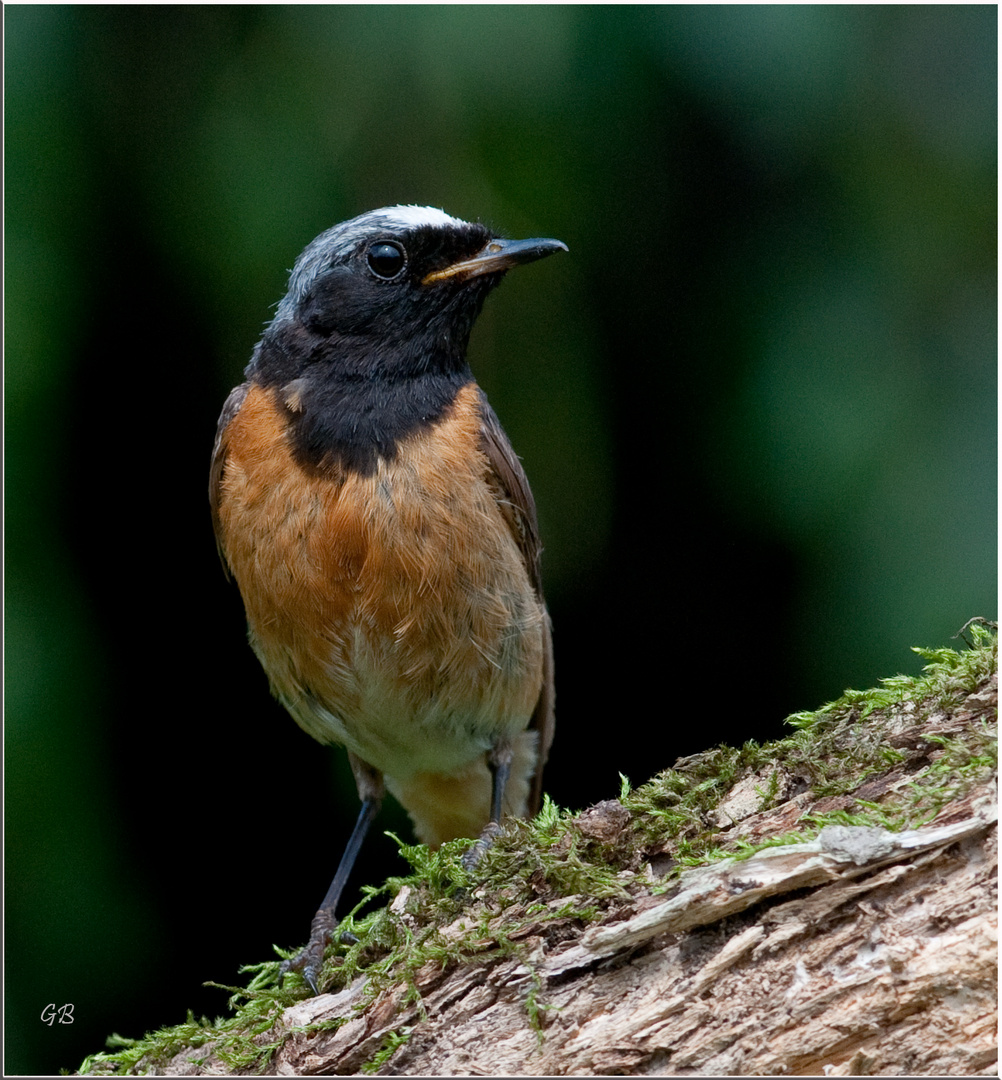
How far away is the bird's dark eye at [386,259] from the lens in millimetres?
3895

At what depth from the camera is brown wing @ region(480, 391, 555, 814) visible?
12.9 ft

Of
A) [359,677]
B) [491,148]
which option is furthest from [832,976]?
[491,148]

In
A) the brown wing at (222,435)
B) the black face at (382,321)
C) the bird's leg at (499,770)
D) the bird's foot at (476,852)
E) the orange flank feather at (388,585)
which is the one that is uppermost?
the black face at (382,321)

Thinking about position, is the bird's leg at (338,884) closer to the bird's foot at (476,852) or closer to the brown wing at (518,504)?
the bird's foot at (476,852)

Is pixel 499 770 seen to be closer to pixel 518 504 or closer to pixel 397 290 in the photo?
pixel 518 504

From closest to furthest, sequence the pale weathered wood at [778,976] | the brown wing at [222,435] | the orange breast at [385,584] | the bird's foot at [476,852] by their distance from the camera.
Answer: the pale weathered wood at [778,976]
the bird's foot at [476,852]
the orange breast at [385,584]
the brown wing at [222,435]

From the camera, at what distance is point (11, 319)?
3883mm

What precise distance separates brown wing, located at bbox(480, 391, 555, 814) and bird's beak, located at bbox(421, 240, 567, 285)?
0.44m

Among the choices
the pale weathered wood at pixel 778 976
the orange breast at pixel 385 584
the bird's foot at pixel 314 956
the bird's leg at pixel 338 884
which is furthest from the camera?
the orange breast at pixel 385 584

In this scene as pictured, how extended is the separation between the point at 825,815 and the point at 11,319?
3144 mm

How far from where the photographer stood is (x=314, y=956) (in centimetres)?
340

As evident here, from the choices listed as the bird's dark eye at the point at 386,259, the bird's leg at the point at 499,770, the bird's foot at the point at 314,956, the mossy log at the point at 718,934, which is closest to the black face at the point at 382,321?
the bird's dark eye at the point at 386,259

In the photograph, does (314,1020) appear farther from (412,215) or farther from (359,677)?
(412,215)

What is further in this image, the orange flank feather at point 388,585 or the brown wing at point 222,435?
the brown wing at point 222,435
